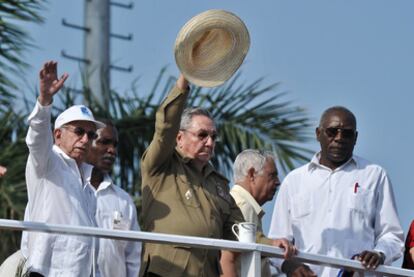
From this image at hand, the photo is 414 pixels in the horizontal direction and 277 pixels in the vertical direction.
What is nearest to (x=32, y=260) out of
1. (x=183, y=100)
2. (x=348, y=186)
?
(x=183, y=100)

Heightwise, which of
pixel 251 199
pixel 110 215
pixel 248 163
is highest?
pixel 248 163

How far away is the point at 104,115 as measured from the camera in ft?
65.4

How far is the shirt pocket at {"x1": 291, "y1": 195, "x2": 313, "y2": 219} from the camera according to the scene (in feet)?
37.2

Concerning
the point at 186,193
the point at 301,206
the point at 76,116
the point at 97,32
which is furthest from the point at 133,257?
the point at 97,32

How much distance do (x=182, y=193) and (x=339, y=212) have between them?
100 cm

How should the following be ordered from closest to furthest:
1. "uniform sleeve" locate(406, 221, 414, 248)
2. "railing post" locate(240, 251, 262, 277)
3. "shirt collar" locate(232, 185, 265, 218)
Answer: "railing post" locate(240, 251, 262, 277) → "uniform sleeve" locate(406, 221, 414, 248) → "shirt collar" locate(232, 185, 265, 218)

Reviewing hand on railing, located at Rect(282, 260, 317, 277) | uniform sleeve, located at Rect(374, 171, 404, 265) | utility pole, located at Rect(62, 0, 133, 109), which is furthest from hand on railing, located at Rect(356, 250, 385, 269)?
utility pole, located at Rect(62, 0, 133, 109)

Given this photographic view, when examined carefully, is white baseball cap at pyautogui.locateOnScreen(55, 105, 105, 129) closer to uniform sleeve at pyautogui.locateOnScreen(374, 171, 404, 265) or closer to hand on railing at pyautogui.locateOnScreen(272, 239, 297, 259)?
hand on railing at pyautogui.locateOnScreen(272, 239, 297, 259)

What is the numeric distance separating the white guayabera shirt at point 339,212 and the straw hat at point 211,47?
2.91 ft

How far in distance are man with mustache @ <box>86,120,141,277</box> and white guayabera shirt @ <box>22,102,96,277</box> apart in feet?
0.44

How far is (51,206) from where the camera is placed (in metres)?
10.4

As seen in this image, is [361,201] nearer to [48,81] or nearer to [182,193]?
[182,193]

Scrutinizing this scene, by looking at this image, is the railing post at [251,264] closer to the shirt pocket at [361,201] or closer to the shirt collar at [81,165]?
the shirt collar at [81,165]

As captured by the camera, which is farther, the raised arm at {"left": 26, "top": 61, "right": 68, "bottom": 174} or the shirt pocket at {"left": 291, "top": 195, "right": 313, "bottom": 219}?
the shirt pocket at {"left": 291, "top": 195, "right": 313, "bottom": 219}
